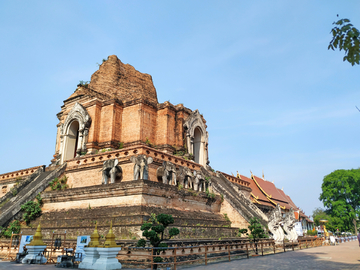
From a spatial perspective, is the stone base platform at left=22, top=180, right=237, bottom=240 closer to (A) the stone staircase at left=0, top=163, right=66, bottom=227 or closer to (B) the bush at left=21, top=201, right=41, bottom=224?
(B) the bush at left=21, top=201, right=41, bottom=224

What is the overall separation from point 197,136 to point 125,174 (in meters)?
9.44

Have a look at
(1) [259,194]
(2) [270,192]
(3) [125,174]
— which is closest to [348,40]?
(3) [125,174]

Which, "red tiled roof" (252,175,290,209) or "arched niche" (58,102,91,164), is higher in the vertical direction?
"arched niche" (58,102,91,164)

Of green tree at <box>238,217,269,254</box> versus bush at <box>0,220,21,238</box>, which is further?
bush at <box>0,220,21,238</box>

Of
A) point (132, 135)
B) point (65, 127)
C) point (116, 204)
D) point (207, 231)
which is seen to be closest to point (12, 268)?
point (116, 204)

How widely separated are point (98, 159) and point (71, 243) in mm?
6536

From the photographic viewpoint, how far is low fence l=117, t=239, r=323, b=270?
866cm

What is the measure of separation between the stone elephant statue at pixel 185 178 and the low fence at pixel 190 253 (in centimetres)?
473

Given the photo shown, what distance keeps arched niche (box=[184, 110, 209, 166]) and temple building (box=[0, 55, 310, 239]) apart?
0.25 ft

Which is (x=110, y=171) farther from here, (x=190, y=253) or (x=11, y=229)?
(x=190, y=253)

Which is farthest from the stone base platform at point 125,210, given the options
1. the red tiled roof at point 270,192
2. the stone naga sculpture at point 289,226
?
the red tiled roof at point 270,192

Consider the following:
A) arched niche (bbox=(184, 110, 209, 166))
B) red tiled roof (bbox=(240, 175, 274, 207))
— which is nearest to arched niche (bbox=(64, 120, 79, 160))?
arched niche (bbox=(184, 110, 209, 166))

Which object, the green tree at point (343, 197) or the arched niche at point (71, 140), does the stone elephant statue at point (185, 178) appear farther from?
the green tree at point (343, 197)

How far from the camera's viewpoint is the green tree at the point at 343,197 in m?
40.2
